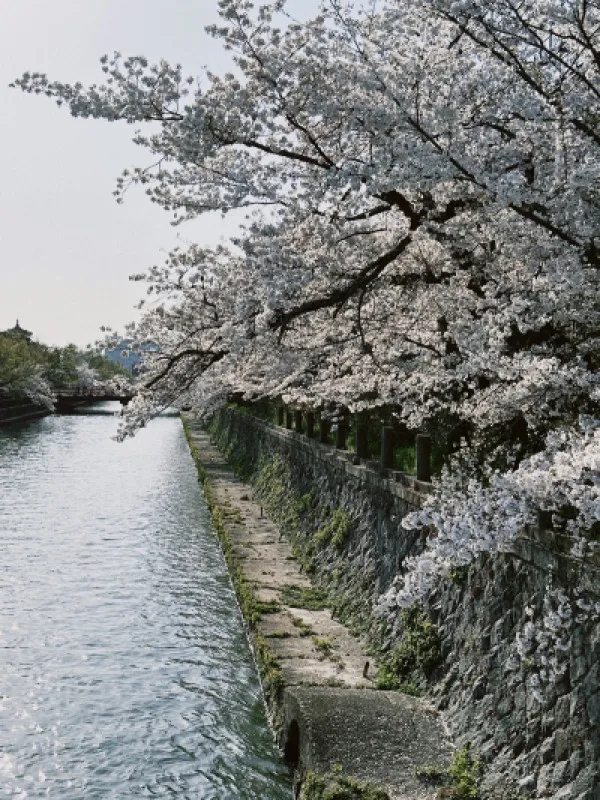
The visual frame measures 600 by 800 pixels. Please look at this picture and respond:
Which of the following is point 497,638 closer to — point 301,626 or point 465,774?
point 465,774

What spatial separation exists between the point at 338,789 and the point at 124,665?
20.7 feet

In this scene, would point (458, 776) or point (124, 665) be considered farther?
point (124, 665)

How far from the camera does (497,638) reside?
8406 millimetres

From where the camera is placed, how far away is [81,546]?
21.6 meters

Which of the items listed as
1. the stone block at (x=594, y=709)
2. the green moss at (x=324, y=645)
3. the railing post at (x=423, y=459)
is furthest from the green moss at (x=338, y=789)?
the railing post at (x=423, y=459)

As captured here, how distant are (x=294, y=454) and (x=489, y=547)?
644 inches

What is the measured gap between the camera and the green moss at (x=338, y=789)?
24.1 feet

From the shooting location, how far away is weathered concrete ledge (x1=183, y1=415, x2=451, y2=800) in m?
8.09

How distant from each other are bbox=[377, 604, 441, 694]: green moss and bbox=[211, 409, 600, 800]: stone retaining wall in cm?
16

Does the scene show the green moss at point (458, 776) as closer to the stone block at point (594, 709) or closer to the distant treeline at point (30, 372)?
the stone block at point (594, 709)

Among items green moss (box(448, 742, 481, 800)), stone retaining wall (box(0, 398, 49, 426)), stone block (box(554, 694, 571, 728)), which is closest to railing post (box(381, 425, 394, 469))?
green moss (box(448, 742, 481, 800))

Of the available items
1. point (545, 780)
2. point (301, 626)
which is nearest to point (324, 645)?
point (301, 626)

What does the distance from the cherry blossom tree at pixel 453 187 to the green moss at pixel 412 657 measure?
1625mm

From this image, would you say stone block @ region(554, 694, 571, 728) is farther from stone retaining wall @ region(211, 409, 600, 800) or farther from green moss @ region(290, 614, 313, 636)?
green moss @ region(290, 614, 313, 636)
